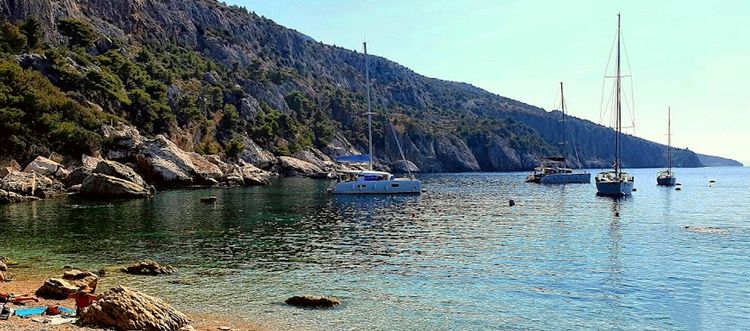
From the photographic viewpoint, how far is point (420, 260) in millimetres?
26375

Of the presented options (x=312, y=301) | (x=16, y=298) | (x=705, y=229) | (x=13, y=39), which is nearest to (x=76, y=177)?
(x=13, y=39)

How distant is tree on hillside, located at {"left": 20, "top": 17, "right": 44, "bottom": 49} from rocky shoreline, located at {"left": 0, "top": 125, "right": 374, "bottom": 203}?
2652 cm

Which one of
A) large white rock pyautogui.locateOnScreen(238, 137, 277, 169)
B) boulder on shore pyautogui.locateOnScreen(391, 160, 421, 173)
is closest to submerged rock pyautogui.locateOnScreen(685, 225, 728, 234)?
large white rock pyautogui.locateOnScreen(238, 137, 277, 169)

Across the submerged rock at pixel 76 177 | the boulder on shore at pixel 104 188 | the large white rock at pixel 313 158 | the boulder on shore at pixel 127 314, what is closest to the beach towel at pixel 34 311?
the boulder on shore at pixel 127 314

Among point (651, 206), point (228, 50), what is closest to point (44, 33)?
point (228, 50)

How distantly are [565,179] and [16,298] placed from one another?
98823 mm

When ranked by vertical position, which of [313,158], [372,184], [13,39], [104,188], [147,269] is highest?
[13,39]

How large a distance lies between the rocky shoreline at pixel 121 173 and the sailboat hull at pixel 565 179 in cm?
4551

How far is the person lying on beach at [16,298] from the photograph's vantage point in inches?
644

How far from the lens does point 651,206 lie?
57094 millimetres

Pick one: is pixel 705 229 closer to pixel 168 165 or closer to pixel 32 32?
pixel 168 165

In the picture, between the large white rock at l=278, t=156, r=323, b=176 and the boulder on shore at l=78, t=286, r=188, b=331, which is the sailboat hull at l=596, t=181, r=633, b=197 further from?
the boulder on shore at l=78, t=286, r=188, b=331

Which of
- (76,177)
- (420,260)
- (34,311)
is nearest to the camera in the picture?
(34,311)

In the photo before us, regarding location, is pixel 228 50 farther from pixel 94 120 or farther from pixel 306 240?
pixel 306 240
